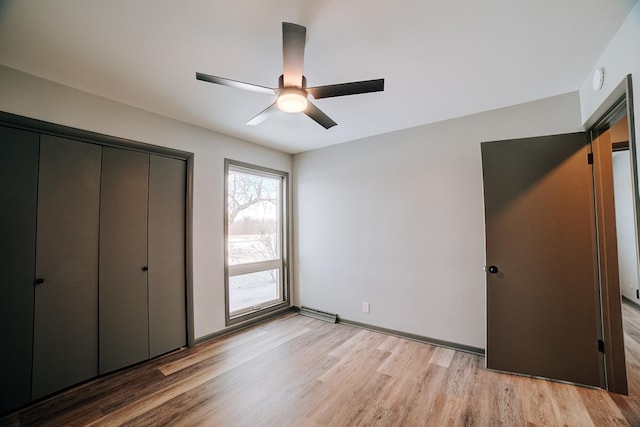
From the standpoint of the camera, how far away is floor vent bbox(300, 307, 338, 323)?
12.3 feet

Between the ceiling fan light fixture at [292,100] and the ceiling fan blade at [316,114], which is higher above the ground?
the ceiling fan blade at [316,114]

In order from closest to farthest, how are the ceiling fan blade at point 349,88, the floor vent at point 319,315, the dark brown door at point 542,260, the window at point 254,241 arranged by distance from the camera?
the ceiling fan blade at point 349,88 → the dark brown door at point 542,260 → the window at point 254,241 → the floor vent at point 319,315

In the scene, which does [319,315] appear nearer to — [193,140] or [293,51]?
[193,140]

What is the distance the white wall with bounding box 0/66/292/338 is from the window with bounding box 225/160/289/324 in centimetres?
14

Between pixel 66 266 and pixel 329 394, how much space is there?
2.42 m

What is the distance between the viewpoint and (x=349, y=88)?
1708 millimetres

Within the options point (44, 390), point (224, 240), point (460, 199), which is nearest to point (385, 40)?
point (460, 199)

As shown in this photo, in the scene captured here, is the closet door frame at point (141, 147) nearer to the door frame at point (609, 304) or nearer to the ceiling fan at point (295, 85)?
the ceiling fan at point (295, 85)

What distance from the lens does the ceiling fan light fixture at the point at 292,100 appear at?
173 centimetres

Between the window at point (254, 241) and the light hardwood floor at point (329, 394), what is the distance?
0.90 m

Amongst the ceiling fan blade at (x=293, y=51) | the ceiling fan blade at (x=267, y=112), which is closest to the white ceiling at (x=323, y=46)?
the ceiling fan blade at (x=293, y=51)

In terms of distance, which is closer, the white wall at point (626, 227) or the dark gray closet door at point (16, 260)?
the dark gray closet door at point (16, 260)

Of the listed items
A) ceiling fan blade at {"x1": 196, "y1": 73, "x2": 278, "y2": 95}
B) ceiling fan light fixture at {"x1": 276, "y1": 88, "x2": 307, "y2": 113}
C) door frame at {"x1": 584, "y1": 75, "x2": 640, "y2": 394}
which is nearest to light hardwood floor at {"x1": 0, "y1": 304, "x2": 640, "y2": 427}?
door frame at {"x1": 584, "y1": 75, "x2": 640, "y2": 394}

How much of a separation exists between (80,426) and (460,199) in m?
3.69
